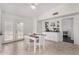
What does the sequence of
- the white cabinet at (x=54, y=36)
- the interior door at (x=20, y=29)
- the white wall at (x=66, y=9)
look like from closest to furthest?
the white wall at (x=66, y=9)
the white cabinet at (x=54, y=36)
the interior door at (x=20, y=29)

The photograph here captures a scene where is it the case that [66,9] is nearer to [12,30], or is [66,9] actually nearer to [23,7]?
[23,7]

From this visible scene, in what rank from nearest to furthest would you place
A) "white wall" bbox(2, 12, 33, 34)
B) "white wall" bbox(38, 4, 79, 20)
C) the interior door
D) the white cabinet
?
"white wall" bbox(38, 4, 79, 20) → "white wall" bbox(2, 12, 33, 34) → the white cabinet → the interior door

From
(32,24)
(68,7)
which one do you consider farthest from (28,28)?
(68,7)

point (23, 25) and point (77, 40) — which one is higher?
point (23, 25)

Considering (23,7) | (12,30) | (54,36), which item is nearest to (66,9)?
(54,36)

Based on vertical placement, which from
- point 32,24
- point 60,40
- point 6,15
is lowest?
point 60,40

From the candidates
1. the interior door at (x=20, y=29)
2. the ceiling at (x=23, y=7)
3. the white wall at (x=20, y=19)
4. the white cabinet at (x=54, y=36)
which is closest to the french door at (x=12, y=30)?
the interior door at (x=20, y=29)

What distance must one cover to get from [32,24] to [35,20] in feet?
1.88

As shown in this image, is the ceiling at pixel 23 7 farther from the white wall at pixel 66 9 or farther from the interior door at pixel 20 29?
the interior door at pixel 20 29

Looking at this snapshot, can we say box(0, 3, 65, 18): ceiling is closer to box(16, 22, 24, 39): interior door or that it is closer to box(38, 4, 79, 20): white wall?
box(38, 4, 79, 20): white wall

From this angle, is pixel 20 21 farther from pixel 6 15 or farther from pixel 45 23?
pixel 45 23

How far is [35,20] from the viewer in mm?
8711

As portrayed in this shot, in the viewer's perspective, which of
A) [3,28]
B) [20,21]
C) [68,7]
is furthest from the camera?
[20,21]

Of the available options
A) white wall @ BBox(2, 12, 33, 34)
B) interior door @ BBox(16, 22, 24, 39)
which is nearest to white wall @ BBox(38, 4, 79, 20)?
white wall @ BBox(2, 12, 33, 34)
